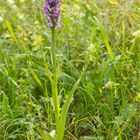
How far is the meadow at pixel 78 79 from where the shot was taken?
5.12 ft

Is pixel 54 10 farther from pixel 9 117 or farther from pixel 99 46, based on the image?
pixel 99 46

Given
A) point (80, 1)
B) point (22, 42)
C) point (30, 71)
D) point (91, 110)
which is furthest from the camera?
point (80, 1)

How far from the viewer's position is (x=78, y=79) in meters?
1.61

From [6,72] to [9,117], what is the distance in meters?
0.24

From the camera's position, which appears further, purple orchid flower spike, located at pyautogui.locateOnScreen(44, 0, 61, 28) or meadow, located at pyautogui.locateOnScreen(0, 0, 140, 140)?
meadow, located at pyautogui.locateOnScreen(0, 0, 140, 140)

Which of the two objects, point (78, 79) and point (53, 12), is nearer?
point (53, 12)

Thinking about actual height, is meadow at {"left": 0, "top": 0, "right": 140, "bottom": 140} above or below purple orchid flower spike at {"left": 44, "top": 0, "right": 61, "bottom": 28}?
below

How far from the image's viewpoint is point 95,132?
5.19ft

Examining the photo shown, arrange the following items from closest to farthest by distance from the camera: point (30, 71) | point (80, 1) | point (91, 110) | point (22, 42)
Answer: point (91, 110)
point (30, 71)
point (22, 42)
point (80, 1)

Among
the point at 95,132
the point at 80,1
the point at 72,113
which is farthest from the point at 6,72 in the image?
the point at 80,1

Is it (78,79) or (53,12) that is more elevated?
(53,12)

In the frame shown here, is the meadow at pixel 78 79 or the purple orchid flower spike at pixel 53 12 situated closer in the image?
the purple orchid flower spike at pixel 53 12

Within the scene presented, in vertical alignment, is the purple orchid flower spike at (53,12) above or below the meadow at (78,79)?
above

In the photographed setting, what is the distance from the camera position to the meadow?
1.56 metres
